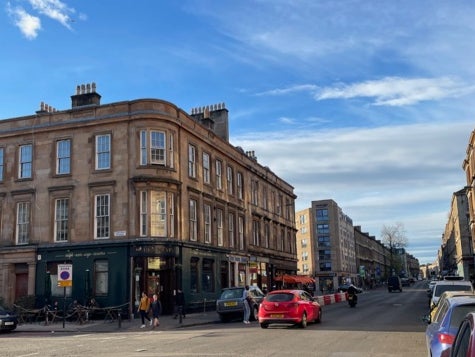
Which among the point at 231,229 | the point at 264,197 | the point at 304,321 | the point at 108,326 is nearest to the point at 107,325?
the point at 108,326

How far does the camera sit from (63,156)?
107ft

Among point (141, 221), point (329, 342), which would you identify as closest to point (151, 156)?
point (141, 221)

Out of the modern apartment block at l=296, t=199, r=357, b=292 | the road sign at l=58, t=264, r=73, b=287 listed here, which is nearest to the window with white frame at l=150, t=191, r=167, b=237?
the road sign at l=58, t=264, r=73, b=287

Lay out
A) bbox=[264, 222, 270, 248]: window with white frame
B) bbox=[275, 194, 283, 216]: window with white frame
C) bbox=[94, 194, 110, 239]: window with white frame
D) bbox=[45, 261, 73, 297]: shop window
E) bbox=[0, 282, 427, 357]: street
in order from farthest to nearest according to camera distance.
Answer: bbox=[275, 194, 283, 216]: window with white frame, bbox=[264, 222, 270, 248]: window with white frame, bbox=[45, 261, 73, 297]: shop window, bbox=[94, 194, 110, 239]: window with white frame, bbox=[0, 282, 427, 357]: street

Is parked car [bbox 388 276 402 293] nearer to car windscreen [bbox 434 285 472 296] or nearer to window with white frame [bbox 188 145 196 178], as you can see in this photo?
window with white frame [bbox 188 145 196 178]

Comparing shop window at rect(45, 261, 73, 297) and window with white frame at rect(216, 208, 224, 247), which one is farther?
window with white frame at rect(216, 208, 224, 247)

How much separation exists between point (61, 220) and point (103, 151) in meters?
5.00

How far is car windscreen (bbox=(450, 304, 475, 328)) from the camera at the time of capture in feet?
25.0

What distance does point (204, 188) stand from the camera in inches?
1435

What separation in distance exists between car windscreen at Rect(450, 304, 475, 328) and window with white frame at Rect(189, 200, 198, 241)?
26911 millimetres

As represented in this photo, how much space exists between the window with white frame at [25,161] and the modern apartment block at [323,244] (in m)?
83.0

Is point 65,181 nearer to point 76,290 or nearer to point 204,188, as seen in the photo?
point 76,290

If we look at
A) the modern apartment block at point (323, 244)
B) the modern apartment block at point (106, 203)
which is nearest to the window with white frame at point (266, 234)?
the modern apartment block at point (106, 203)

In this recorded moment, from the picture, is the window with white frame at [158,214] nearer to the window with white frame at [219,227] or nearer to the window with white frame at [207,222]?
the window with white frame at [207,222]
